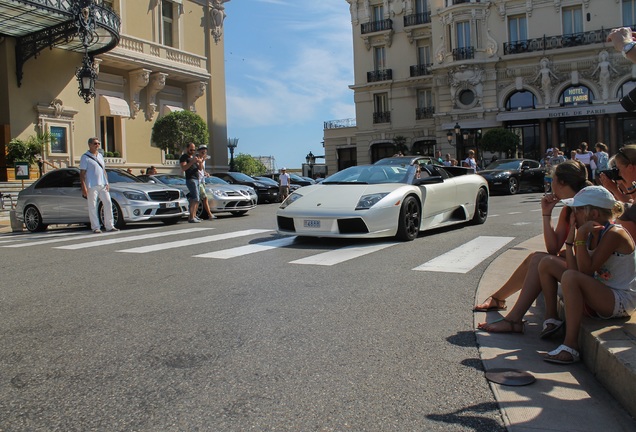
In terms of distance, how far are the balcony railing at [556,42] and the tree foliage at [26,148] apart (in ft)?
95.7

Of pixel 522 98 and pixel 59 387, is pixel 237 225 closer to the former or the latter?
pixel 59 387

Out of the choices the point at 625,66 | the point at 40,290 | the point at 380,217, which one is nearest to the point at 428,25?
the point at 625,66

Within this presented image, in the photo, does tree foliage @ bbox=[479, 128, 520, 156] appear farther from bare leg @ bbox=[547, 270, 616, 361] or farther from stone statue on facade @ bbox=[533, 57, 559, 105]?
bare leg @ bbox=[547, 270, 616, 361]

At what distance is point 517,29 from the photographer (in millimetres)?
38500

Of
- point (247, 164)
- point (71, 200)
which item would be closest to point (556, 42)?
point (71, 200)

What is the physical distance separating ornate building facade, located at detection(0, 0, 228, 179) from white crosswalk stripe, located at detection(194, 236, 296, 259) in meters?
14.7

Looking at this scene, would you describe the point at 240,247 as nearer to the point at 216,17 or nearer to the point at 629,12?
the point at 216,17

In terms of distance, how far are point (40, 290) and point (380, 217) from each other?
4.36 meters

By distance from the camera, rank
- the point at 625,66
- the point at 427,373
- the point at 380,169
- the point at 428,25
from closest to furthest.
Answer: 1. the point at 427,373
2. the point at 380,169
3. the point at 625,66
4. the point at 428,25

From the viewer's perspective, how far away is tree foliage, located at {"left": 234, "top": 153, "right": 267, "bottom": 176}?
95.0 m

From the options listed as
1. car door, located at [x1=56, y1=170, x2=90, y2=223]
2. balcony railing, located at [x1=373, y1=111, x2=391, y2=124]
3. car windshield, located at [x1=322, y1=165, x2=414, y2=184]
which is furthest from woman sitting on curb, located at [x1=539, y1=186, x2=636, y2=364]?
balcony railing, located at [x1=373, y1=111, x2=391, y2=124]

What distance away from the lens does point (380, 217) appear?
8086mm

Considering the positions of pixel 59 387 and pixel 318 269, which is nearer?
pixel 59 387

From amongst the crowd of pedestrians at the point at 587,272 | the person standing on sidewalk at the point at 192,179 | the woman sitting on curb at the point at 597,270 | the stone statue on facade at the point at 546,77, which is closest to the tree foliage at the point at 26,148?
the person standing on sidewalk at the point at 192,179
